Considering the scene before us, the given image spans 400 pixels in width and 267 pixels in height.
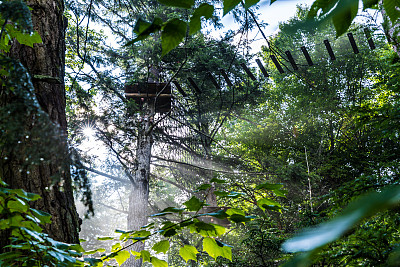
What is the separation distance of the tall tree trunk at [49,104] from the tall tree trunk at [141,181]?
458 cm

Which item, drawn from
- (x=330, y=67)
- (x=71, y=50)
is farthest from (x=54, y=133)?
(x=330, y=67)

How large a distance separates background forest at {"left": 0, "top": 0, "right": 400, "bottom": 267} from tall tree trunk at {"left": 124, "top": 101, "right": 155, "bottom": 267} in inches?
1.4

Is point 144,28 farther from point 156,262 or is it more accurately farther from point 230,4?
point 156,262

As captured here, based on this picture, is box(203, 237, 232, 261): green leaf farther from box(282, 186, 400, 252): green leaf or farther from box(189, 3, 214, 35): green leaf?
box(282, 186, 400, 252): green leaf

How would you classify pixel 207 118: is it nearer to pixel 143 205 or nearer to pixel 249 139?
A: pixel 249 139

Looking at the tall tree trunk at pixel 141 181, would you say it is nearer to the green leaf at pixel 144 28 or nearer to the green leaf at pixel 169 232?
the green leaf at pixel 169 232

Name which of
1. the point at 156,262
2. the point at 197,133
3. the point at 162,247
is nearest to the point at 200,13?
the point at 162,247

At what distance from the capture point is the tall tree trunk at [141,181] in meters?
5.90

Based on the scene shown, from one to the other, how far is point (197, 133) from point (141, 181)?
2.76m

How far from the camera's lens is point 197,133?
326 inches

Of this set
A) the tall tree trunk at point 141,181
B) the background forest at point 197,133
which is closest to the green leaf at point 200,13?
the background forest at point 197,133

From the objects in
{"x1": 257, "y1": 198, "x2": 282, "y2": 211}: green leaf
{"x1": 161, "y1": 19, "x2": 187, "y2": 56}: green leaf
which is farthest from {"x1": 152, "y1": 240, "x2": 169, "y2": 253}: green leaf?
{"x1": 161, "y1": 19, "x2": 187, "y2": 56}: green leaf

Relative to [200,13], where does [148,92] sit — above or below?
above

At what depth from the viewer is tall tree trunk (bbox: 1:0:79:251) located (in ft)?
3.84
